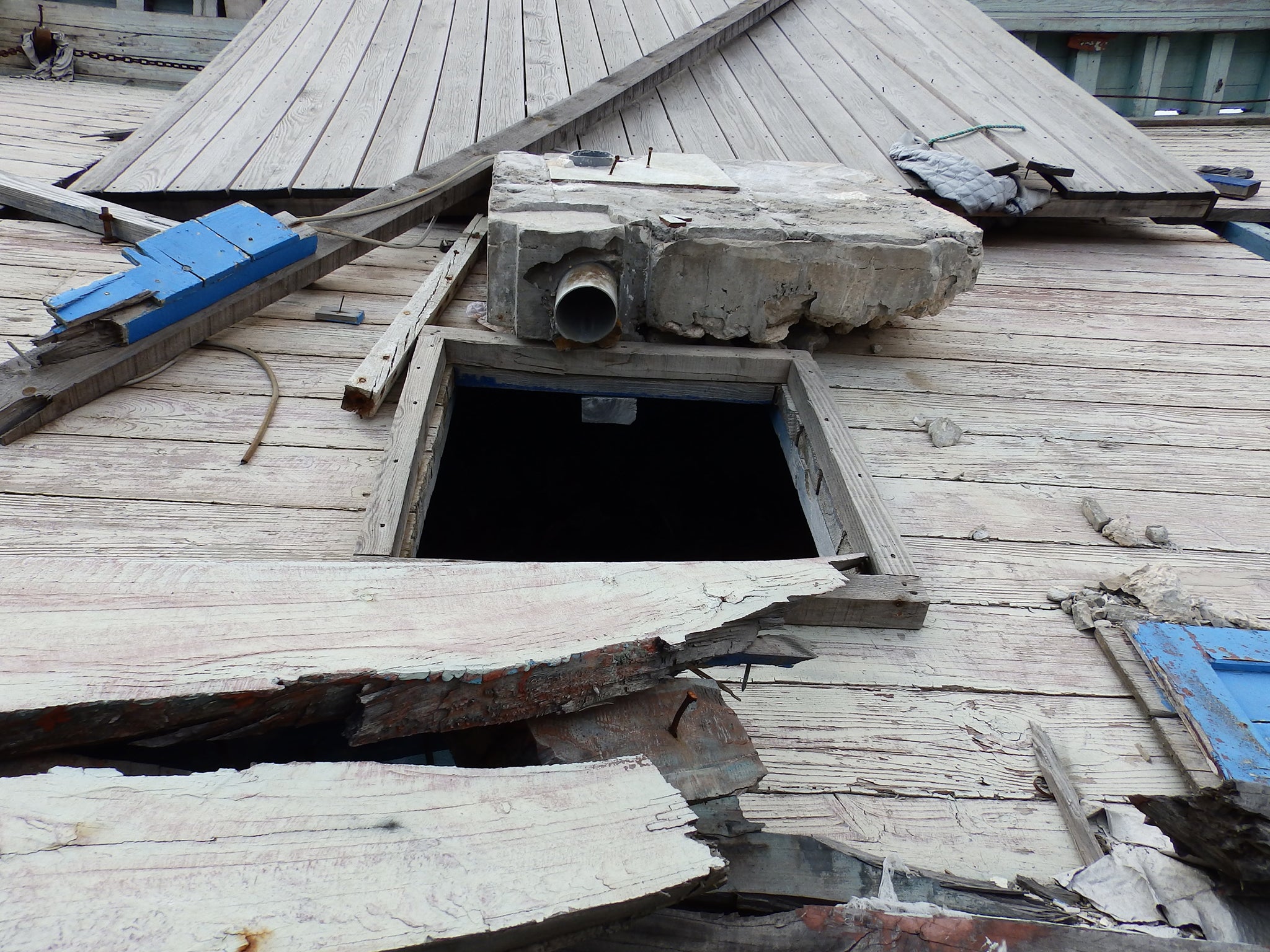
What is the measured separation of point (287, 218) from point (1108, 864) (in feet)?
9.71

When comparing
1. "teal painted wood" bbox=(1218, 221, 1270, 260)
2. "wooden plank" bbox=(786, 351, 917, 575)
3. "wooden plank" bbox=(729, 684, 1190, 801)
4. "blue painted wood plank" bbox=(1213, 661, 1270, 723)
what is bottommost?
"wooden plank" bbox=(729, 684, 1190, 801)

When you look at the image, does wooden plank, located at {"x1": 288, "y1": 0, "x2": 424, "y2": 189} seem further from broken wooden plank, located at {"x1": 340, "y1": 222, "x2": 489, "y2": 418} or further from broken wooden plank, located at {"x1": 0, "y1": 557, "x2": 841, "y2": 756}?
broken wooden plank, located at {"x1": 0, "y1": 557, "x2": 841, "y2": 756}

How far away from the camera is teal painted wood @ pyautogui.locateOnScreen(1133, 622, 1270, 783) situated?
→ 146cm

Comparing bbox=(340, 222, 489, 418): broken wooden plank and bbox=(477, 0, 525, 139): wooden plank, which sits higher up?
bbox=(477, 0, 525, 139): wooden plank

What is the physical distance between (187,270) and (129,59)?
192 inches

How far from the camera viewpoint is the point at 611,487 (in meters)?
4.86

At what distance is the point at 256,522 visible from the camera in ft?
6.28

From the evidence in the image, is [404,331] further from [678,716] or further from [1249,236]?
[1249,236]

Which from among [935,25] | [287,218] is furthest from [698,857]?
[935,25]

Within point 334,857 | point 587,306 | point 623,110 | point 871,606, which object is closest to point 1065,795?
point 871,606

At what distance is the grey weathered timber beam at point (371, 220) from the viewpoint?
220 centimetres

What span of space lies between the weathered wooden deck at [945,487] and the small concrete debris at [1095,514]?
0.16 feet

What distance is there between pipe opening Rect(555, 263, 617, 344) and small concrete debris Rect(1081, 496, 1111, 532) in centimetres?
134

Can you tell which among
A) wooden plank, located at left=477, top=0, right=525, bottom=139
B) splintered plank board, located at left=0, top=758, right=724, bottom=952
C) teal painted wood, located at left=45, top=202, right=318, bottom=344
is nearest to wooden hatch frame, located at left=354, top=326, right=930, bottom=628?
teal painted wood, located at left=45, top=202, right=318, bottom=344
